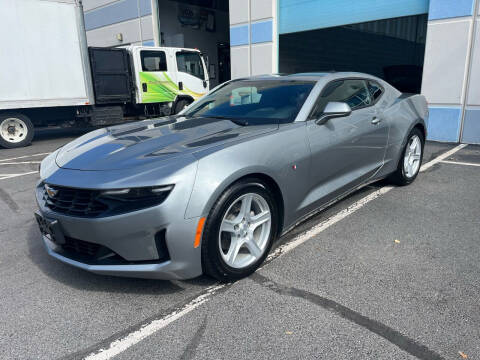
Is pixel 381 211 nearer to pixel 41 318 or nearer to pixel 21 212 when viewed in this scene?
pixel 41 318

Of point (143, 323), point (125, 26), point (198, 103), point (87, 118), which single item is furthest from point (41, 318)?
point (125, 26)

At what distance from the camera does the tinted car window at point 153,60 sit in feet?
36.1

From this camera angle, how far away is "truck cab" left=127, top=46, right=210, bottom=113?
10977mm

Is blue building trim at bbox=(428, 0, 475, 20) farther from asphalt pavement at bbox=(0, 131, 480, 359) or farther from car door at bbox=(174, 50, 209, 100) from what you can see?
car door at bbox=(174, 50, 209, 100)

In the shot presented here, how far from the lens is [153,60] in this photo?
1120 centimetres

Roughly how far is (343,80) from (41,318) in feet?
11.1

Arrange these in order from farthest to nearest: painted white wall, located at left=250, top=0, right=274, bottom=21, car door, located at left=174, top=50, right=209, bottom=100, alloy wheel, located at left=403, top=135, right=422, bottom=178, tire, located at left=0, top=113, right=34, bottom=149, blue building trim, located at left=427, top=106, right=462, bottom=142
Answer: car door, located at left=174, top=50, right=209, bottom=100 < painted white wall, located at left=250, top=0, right=274, bottom=21 < tire, located at left=0, top=113, right=34, bottom=149 < blue building trim, located at left=427, top=106, right=462, bottom=142 < alloy wheel, located at left=403, top=135, right=422, bottom=178

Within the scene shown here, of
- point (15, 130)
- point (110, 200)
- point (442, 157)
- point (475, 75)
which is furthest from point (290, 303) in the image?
point (15, 130)

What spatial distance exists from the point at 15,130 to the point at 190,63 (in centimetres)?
546

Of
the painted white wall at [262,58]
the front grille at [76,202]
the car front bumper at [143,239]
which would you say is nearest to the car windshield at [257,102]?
the car front bumper at [143,239]

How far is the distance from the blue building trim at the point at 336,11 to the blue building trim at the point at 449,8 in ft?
0.39

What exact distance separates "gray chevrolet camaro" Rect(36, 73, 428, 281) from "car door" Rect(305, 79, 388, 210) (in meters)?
0.01

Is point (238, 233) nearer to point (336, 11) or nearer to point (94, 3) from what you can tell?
point (336, 11)

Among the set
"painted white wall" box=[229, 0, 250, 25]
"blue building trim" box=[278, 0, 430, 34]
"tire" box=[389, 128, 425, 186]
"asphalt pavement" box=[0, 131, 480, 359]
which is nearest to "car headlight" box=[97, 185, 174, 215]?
"asphalt pavement" box=[0, 131, 480, 359]
